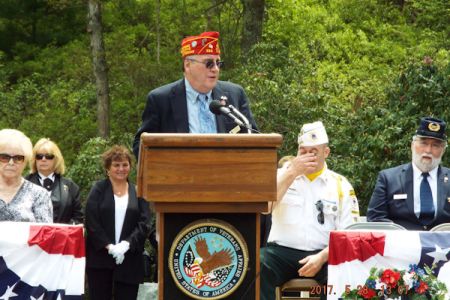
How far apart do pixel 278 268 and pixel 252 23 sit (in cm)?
1204

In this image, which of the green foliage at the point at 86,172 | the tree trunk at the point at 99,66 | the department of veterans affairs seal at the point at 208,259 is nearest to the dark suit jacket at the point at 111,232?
the green foliage at the point at 86,172

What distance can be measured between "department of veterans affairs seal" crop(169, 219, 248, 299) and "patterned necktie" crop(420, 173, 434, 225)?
10.9ft

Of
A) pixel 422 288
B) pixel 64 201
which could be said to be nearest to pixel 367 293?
pixel 422 288

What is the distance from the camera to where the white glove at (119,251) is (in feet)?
31.1

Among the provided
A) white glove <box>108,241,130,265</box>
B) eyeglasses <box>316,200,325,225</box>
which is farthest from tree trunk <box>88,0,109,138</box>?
eyeglasses <box>316,200,325,225</box>

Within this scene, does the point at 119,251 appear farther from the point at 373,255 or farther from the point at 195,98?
the point at 195,98

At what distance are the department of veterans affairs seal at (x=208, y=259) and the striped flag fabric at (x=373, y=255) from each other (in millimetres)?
1858

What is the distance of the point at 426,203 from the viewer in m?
9.03

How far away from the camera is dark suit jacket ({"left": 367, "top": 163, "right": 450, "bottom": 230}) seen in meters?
8.99

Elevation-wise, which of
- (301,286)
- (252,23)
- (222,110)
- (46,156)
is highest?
(252,23)

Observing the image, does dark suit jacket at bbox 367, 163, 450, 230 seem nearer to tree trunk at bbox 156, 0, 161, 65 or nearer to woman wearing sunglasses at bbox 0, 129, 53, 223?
woman wearing sunglasses at bbox 0, 129, 53, 223

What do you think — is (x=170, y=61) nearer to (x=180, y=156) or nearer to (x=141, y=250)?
(x=141, y=250)

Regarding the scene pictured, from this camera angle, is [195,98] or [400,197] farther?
[400,197]

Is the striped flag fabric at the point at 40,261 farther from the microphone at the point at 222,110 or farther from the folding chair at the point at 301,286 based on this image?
the microphone at the point at 222,110
